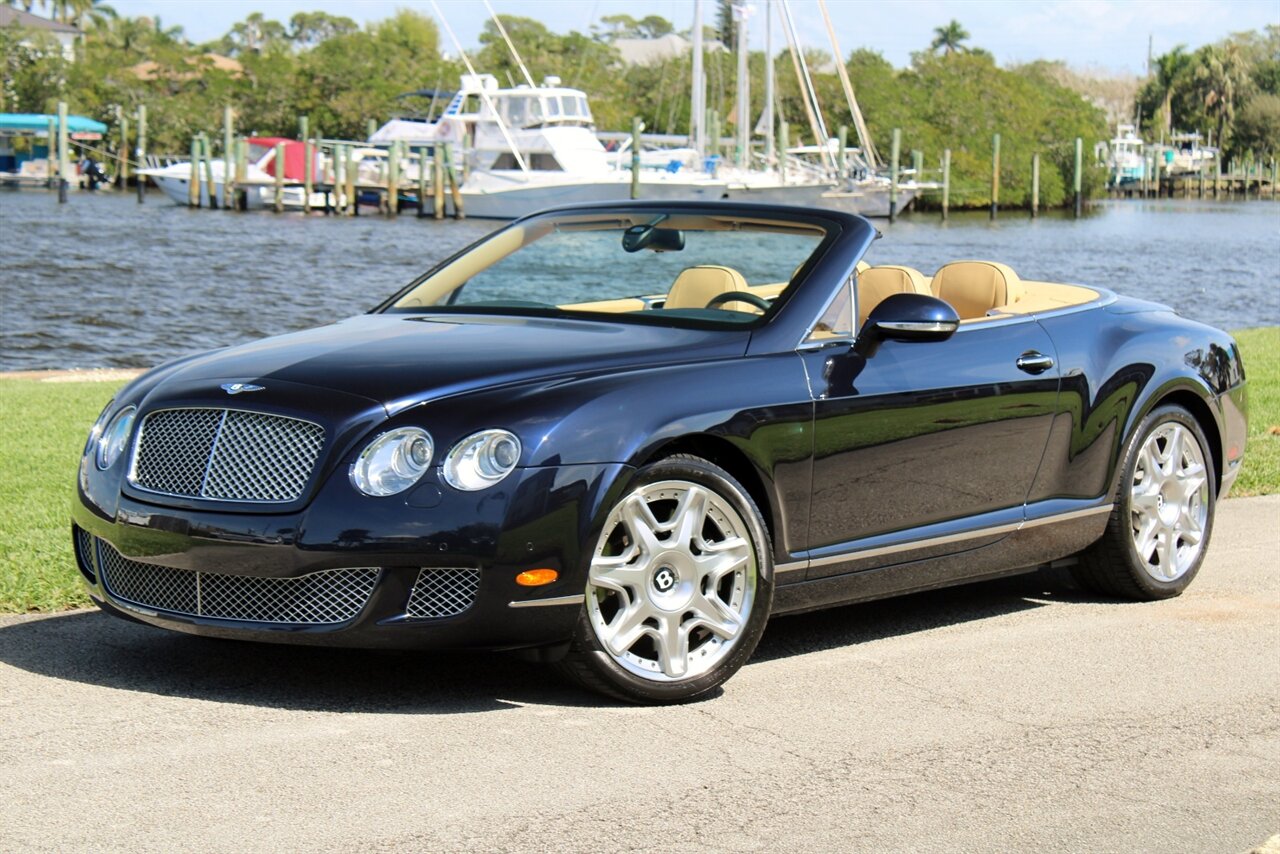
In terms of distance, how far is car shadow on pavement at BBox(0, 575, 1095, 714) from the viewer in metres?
5.20

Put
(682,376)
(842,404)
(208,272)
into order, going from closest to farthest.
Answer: (682,376) → (842,404) → (208,272)

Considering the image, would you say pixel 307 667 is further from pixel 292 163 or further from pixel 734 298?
pixel 292 163

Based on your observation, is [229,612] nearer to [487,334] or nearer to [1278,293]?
[487,334]

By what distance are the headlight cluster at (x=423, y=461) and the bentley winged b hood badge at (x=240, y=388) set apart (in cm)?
46

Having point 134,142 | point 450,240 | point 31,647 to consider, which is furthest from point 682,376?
point 134,142

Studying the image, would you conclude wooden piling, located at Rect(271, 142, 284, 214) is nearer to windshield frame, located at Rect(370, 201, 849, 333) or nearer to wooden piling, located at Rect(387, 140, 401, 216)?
wooden piling, located at Rect(387, 140, 401, 216)

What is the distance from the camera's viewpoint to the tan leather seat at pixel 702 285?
6.14 meters

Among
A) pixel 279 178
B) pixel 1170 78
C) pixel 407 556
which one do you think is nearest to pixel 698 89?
pixel 279 178

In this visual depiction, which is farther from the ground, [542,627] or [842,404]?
[842,404]

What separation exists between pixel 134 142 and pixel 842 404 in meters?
103

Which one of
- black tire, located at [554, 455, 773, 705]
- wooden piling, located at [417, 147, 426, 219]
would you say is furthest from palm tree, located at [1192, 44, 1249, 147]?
black tire, located at [554, 455, 773, 705]

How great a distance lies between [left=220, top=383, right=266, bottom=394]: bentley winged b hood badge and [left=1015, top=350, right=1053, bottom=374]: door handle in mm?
2631

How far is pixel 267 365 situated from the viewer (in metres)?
5.34

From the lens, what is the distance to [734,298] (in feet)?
19.9
